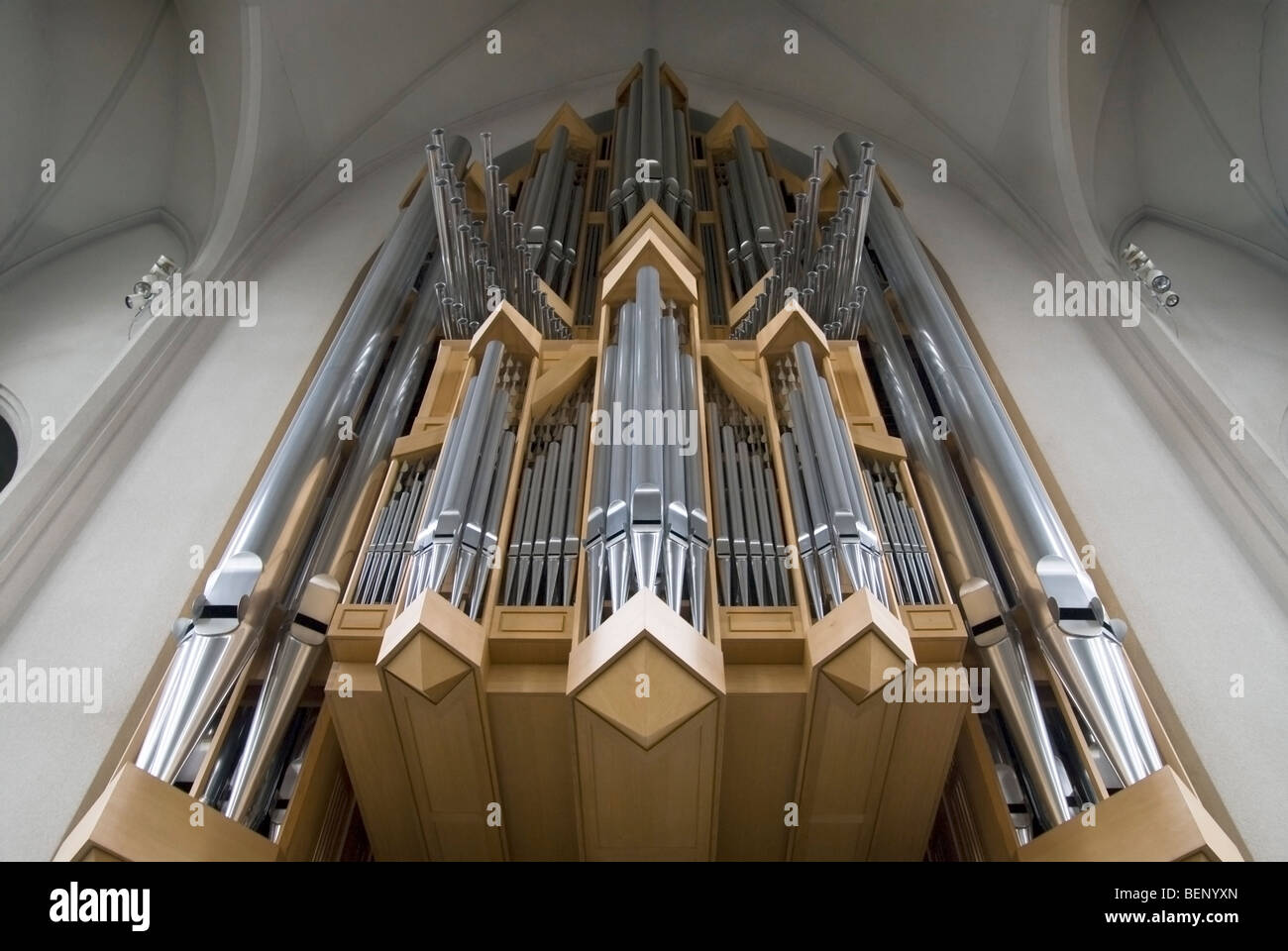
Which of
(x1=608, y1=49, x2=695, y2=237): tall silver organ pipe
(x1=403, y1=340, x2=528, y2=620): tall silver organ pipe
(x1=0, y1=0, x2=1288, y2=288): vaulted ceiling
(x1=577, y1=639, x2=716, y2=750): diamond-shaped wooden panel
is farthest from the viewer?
(x1=608, y1=49, x2=695, y2=237): tall silver organ pipe

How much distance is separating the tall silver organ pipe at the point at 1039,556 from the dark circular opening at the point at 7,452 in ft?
20.8

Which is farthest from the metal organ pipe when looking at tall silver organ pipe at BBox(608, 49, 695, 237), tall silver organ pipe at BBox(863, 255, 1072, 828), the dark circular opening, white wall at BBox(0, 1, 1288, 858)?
the dark circular opening

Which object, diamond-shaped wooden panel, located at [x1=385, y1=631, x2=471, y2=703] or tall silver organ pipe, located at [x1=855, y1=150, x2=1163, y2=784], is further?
tall silver organ pipe, located at [x1=855, y1=150, x2=1163, y2=784]

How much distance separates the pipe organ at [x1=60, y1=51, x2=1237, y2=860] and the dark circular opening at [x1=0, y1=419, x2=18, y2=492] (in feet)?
9.27

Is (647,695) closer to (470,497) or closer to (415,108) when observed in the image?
(470,497)

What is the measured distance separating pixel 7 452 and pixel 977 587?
670 centimetres

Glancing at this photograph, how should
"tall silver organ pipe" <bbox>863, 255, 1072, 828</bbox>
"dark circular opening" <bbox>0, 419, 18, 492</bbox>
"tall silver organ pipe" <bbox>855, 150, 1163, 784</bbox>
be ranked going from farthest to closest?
"dark circular opening" <bbox>0, 419, 18, 492</bbox>, "tall silver organ pipe" <bbox>863, 255, 1072, 828</bbox>, "tall silver organ pipe" <bbox>855, 150, 1163, 784</bbox>

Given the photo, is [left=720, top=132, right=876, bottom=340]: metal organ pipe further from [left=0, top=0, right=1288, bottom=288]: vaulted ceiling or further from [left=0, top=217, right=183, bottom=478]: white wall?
[left=0, top=217, right=183, bottom=478]: white wall

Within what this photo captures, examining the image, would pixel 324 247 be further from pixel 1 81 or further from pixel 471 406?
pixel 471 406

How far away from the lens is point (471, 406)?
515cm

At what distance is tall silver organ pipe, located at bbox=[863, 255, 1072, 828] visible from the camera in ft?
13.4

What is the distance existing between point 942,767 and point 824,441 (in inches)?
62.0

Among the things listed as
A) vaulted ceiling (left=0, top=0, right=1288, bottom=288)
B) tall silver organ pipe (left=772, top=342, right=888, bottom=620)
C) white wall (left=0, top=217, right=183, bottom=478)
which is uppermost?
vaulted ceiling (left=0, top=0, right=1288, bottom=288)

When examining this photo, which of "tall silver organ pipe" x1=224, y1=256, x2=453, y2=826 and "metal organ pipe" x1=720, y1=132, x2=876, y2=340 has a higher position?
"metal organ pipe" x1=720, y1=132, x2=876, y2=340
